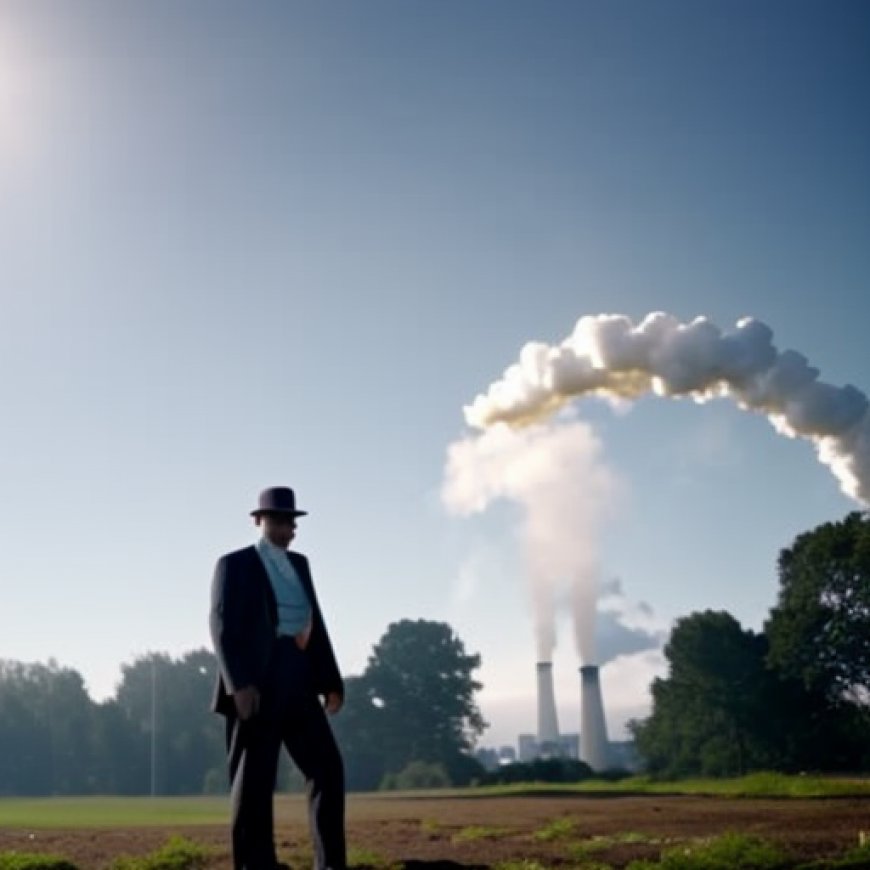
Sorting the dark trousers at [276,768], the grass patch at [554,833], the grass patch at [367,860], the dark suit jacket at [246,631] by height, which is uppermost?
the dark suit jacket at [246,631]

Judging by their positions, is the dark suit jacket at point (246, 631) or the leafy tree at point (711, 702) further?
the leafy tree at point (711, 702)

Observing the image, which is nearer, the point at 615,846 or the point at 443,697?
the point at 615,846

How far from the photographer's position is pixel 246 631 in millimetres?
7223

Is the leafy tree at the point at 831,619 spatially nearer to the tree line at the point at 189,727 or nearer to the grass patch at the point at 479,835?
the tree line at the point at 189,727

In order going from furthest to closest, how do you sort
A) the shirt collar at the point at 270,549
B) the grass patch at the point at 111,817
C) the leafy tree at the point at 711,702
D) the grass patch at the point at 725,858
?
the leafy tree at the point at 711,702 < the grass patch at the point at 111,817 < the grass patch at the point at 725,858 < the shirt collar at the point at 270,549

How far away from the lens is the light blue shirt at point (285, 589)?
746 cm

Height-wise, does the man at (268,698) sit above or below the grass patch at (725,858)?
above

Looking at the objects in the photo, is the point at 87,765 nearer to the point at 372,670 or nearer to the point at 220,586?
the point at 372,670

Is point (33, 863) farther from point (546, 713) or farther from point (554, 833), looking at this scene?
point (546, 713)

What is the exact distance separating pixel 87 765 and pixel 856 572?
7874cm

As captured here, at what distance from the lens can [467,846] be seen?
13508mm

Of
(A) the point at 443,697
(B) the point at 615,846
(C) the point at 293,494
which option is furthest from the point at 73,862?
(A) the point at 443,697

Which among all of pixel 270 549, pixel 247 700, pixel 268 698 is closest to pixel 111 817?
pixel 270 549

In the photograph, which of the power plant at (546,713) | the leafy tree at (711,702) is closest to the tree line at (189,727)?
the power plant at (546,713)
